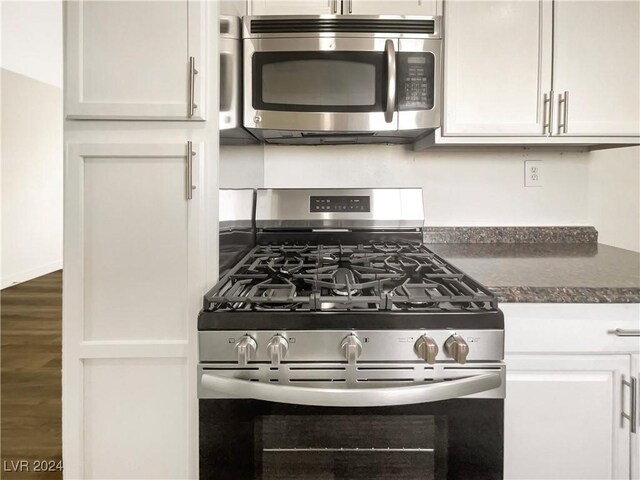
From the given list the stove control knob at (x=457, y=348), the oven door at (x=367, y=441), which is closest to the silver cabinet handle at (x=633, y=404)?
the oven door at (x=367, y=441)

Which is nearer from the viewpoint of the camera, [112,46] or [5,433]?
[112,46]

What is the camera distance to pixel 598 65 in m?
1.54

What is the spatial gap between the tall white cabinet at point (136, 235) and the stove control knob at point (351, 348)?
450mm

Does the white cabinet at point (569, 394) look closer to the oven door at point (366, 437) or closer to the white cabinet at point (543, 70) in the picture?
the oven door at point (366, 437)

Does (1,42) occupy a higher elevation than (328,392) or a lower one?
higher

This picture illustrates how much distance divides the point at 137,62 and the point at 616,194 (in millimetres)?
1969

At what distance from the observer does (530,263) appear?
1.46 meters

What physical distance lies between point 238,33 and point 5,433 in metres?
1.90

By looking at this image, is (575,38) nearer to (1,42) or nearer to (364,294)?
(364,294)

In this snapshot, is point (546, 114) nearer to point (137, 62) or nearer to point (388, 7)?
point (388, 7)

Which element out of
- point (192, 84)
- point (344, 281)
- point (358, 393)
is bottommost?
point (358, 393)

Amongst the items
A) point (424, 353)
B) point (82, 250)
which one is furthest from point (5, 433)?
point (424, 353)

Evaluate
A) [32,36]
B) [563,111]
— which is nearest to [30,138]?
[32,36]

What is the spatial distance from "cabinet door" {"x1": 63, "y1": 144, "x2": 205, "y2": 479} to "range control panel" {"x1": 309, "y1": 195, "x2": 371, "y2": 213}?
685 mm
